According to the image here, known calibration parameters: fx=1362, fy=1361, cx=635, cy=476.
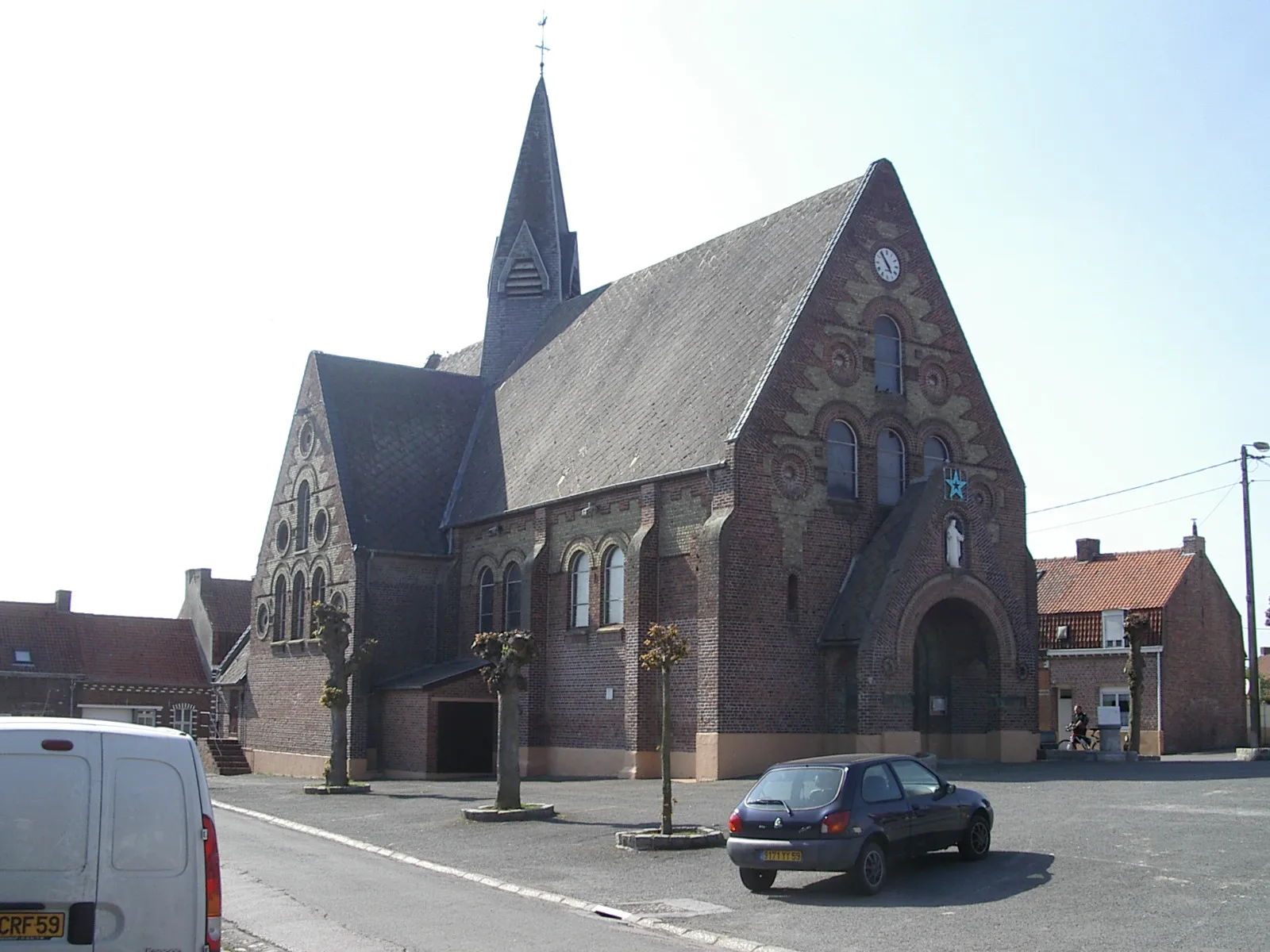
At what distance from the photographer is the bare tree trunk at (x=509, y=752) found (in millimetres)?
23328

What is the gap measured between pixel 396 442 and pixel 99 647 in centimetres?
2576

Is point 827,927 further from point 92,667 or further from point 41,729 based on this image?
point 92,667

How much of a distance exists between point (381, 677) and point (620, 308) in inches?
505

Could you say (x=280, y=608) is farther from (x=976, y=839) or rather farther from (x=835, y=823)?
(x=835, y=823)

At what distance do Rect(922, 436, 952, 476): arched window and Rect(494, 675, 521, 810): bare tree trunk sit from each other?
13.0 metres

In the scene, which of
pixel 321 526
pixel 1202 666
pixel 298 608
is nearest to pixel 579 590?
pixel 321 526

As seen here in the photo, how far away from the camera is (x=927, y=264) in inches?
1332

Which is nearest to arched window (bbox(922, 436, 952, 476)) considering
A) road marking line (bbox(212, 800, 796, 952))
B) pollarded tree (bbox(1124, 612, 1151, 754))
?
pollarded tree (bbox(1124, 612, 1151, 754))

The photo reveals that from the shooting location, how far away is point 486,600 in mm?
38281

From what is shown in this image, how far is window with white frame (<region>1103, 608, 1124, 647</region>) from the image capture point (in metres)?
48.4

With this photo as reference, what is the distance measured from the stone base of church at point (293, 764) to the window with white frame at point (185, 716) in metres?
16.4

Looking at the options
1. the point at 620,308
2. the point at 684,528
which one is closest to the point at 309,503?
the point at 620,308

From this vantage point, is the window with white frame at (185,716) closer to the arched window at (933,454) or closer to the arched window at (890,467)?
the arched window at (890,467)

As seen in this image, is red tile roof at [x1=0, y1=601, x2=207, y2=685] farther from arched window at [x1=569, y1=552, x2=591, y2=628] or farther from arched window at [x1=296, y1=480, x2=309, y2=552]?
arched window at [x1=569, y1=552, x2=591, y2=628]
